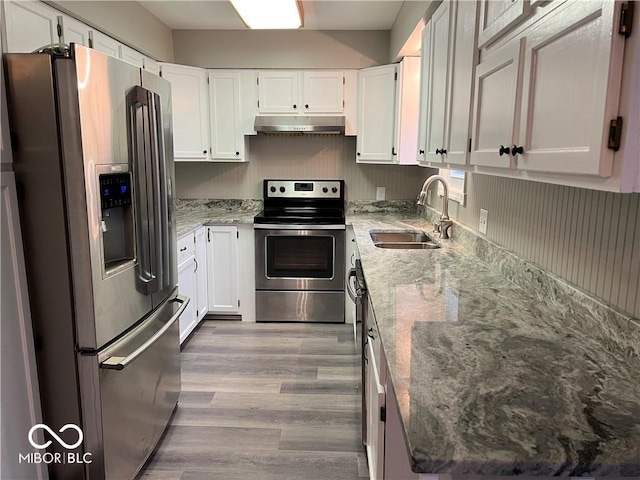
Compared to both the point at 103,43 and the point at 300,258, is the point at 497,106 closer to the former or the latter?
the point at 103,43

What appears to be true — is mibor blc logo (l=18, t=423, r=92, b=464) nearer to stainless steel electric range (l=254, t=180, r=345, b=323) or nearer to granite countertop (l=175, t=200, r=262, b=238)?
stainless steel electric range (l=254, t=180, r=345, b=323)

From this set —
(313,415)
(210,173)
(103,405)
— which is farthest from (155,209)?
(210,173)

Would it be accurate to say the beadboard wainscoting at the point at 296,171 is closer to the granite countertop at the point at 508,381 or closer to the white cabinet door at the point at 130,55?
the white cabinet door at the point at 130,55

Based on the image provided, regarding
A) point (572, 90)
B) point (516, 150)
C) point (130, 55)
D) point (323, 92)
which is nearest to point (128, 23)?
point (130, 55)

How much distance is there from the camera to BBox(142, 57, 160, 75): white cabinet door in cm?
344

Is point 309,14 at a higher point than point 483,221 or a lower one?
higher

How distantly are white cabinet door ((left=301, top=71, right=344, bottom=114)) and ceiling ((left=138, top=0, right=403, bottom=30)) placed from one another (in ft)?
1.33

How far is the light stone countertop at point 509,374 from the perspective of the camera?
791 mm

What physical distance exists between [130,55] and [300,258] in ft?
6.57

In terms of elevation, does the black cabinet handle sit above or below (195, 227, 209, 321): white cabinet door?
Answer: above

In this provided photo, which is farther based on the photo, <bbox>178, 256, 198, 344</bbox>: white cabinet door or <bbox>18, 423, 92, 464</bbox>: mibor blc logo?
<bbox>178, 256, 198, 344</bbox>: white cabinet door

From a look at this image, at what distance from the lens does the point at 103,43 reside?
276 centimetres

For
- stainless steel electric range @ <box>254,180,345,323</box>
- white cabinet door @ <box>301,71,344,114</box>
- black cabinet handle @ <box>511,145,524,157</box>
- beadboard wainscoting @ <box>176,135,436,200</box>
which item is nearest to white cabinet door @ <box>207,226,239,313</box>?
stainless steel electric range @ <box>254,180,345,323</box>

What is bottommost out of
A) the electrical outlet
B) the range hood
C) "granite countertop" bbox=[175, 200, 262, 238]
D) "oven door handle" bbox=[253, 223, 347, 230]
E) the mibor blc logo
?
the mibor blc logo
